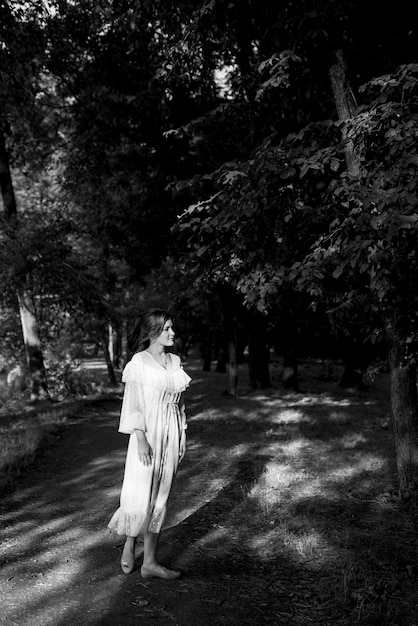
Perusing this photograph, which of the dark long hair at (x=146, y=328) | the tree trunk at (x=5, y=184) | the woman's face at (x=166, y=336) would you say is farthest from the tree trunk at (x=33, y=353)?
the woman's face at (x=166, y=336)

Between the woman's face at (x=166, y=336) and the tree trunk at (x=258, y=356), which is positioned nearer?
the woman's face at (x=166, y=336)

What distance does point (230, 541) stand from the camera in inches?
228

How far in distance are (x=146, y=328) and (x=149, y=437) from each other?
0.90 meters

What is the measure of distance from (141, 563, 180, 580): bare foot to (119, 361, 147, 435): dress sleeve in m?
1.08

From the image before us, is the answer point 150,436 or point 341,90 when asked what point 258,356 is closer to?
point 341,90

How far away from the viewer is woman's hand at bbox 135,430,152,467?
4699 mm

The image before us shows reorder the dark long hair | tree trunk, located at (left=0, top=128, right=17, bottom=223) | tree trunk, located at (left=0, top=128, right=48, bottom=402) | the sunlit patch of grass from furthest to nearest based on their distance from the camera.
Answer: tree trunk, located at (left=0, top=128, right=48, bottom=402) < tree trunk, located at (left=0, top=128, right=17, bottom=223) < the sunlit patch of grass < the dark long hair

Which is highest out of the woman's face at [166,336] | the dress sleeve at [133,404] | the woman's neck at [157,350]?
the woman's face at [166,336]

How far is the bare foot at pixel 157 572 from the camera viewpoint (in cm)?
470

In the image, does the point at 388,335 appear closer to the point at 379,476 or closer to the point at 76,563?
the point at 379,476

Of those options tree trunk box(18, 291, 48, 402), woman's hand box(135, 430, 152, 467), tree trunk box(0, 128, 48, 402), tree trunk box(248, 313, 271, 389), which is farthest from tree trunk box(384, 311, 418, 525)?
tree trunk box(248, 313, 271, 389)

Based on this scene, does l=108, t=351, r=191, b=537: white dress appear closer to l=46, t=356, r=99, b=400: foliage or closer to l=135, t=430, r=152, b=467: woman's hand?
l=135, t=430, r=152, b=467: woman's hand

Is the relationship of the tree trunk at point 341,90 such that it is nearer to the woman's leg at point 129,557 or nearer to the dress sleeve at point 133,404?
the dress sleeve at point 133,404

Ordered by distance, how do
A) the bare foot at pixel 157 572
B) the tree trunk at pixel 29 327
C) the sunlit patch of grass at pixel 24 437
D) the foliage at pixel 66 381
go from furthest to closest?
the foliage at pixel 66 381
the tree trunk at pixel 29 327
the sunlit patch of grass at pixel 24 437
the bare foot at pixel 157 572
